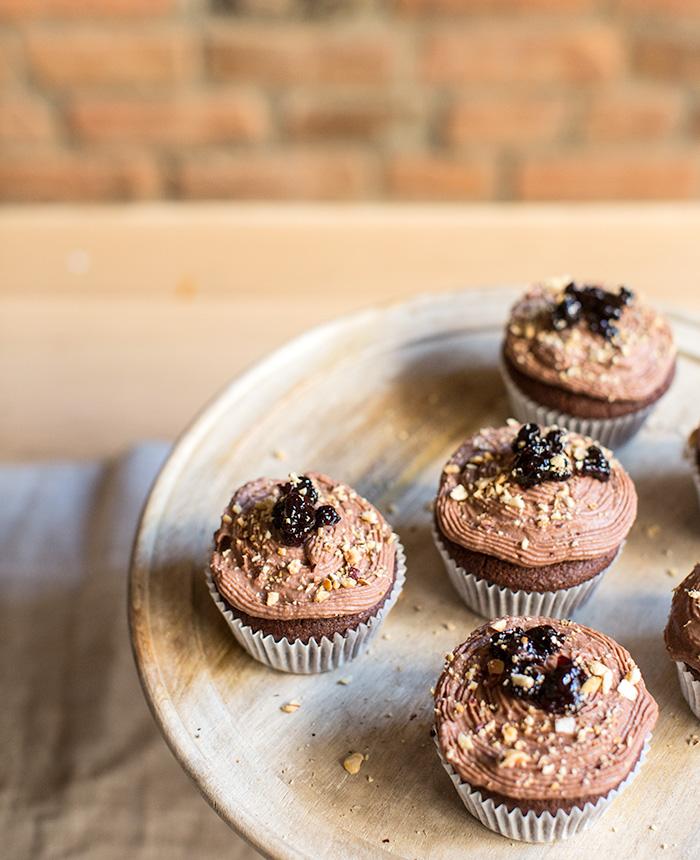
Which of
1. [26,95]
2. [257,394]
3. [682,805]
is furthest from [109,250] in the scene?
[682,805]

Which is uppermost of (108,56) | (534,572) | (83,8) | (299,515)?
(83,8)

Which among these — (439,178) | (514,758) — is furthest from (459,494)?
(439,178)

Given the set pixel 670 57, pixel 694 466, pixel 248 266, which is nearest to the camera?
pixel 694 466

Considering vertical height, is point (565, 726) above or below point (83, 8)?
below

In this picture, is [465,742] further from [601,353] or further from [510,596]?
[601,353]

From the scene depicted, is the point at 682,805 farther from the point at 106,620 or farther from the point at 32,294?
the point at 32,294

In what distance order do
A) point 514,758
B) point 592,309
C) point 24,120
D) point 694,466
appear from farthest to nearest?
point 24,120
point 592,309
point 694,466
point 514,758

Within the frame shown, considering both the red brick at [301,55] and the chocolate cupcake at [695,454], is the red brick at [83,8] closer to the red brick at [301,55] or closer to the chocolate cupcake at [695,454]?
the red brick at [301,55]

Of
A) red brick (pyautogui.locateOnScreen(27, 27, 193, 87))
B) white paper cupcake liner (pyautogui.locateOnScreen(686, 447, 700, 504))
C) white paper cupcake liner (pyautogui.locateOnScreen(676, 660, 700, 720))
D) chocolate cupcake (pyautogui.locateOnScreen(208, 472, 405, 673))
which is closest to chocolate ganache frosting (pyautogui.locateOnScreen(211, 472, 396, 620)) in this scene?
chocolate cupcake (pyautogui.locateOnScreen(208, 472, 405, 673))
